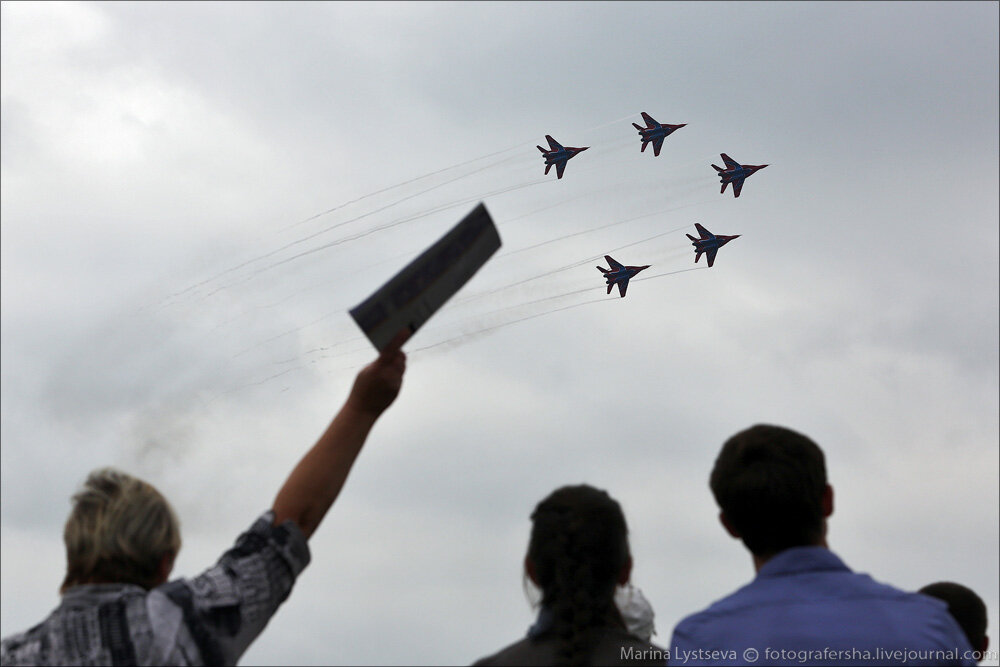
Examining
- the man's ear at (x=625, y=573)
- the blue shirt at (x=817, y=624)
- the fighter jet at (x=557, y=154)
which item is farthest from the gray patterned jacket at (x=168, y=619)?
the fighter jet at (x=557, y=154)

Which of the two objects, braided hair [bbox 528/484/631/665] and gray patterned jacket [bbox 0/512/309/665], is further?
braided hair [bbox 528/484/631/665]

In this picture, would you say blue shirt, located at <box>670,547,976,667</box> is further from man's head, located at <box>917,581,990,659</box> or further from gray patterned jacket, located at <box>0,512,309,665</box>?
man's head, located at <box>917,581,990,659</box>

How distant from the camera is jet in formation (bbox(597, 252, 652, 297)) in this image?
5369 cm

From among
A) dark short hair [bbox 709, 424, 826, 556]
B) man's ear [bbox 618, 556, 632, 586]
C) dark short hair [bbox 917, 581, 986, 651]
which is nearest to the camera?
dark short hair [bbox 709, 424, 826, 556]

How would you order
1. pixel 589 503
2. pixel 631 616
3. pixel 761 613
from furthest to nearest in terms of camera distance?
pixel 631 616
pixel 589 503
pixel 761 613

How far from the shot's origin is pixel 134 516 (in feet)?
17.5

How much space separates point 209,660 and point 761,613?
255 centimetres

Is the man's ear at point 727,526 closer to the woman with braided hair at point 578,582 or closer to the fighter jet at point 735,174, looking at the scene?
the woman with braided hair at point 578,582

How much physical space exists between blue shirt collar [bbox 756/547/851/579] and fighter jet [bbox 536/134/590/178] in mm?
47128

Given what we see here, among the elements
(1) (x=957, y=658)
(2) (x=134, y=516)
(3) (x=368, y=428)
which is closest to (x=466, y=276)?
(3) (x=368, y=428)

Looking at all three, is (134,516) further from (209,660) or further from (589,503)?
(589,503)

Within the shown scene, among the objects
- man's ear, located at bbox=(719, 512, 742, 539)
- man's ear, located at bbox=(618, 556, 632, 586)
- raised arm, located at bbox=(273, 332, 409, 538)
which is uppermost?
raised arm, located at bbox=(273, 332, 409, 538)

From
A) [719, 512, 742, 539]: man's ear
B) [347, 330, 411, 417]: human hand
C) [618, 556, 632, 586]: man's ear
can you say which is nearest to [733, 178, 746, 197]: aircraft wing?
[618, 556, 632, 586]: man's ear

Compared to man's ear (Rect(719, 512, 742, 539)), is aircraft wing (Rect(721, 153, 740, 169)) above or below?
above
